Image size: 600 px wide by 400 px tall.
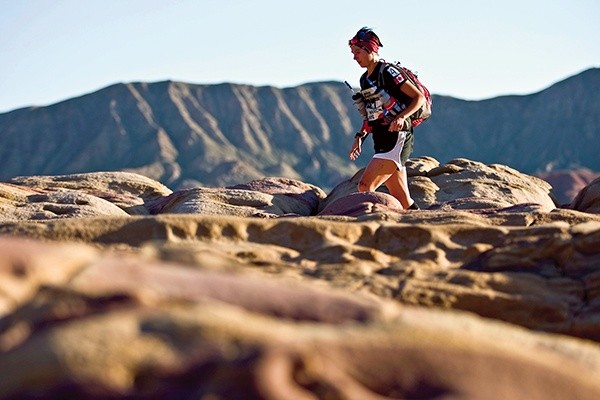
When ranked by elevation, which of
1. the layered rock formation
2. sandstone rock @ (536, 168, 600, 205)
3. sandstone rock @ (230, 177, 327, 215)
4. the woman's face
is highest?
the woman's face

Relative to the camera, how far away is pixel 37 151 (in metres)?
86.8

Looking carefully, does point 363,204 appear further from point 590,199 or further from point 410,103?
point 590,199

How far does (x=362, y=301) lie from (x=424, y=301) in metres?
0.95

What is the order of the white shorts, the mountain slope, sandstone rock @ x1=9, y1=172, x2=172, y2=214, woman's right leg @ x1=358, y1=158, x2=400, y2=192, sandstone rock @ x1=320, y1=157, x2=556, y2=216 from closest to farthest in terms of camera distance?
the white shorts
woman's right leg @ x1=358, y1=158, x2=400, y2=192
sandstone rock @ x1=320, y1=157, x2=556, y2=216
sandstone rock @ x1=9, y1=172, x2=172, y2=214
the mountain slope

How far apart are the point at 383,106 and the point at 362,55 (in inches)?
15.8

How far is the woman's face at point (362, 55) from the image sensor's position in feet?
21.8

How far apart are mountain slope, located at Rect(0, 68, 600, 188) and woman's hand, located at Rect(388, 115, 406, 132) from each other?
72.3 metres

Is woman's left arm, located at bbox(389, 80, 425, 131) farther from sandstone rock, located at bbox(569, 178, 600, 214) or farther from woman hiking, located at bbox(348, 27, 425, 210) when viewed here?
sandstone rock, located at bbox(569, 178, 600, 214)

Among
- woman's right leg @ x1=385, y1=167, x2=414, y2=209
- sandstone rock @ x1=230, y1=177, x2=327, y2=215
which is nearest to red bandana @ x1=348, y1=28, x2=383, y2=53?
woman's right leg @ x1=385, y1=167, x2=414, y2=209

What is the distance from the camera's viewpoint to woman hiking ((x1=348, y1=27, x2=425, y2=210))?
661cm

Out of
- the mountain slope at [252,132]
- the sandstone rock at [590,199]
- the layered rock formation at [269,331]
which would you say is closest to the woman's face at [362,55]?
the layered rock formation at [269,331]

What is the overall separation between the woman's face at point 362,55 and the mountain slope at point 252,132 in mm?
72183

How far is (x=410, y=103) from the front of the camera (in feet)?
21.7

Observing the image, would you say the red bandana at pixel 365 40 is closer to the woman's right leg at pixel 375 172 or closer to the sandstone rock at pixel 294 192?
the woman's right leg at pixel 375 172
